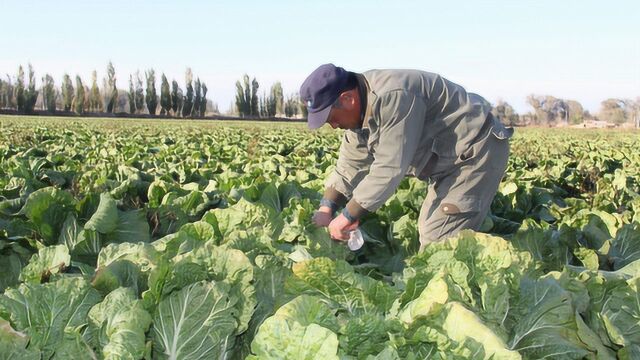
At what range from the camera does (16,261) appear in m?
4.00

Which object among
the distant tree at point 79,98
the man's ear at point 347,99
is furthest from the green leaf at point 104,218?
the distant tree at point 79,98

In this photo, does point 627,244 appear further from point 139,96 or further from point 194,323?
point 139,96

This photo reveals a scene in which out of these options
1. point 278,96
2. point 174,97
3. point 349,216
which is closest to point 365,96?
point 349,216

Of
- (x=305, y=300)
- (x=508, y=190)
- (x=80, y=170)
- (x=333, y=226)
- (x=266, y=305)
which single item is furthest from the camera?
(x=80, y=170)

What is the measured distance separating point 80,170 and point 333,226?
18.0 feet

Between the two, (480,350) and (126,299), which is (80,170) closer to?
(126,299)

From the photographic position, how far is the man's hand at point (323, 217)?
4309 mm

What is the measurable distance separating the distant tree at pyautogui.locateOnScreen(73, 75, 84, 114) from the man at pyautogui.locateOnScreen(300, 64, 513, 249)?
73495 mm

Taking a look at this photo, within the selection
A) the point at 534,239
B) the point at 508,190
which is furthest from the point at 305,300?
the point at 508,190

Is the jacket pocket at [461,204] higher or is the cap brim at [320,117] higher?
the cap brim at [320,117]

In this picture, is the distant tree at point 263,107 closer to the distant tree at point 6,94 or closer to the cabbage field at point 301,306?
the distant tree at point 6,94

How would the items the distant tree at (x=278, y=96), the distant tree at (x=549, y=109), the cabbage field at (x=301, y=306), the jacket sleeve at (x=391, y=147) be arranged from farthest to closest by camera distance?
1. the distant tree at (x=549, y=109)
2. the distant tree at (x=278, y=96)
3. the jacket sleeve at (x=391, y=147)
4. the cabbage field at (x=301, y=306)

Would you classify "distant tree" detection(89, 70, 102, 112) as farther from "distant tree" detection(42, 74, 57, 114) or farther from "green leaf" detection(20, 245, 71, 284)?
"green leaf" detection(20, 245, 71, 284)

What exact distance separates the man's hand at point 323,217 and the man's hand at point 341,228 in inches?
14.4
